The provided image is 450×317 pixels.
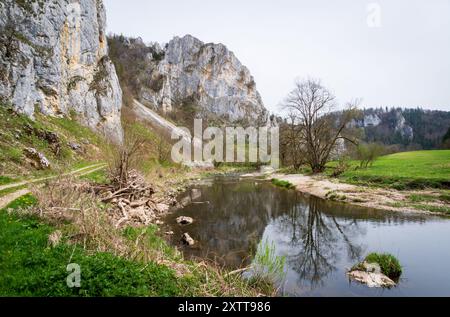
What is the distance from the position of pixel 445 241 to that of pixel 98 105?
138 ft

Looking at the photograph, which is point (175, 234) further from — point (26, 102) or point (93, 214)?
point (26, 102)

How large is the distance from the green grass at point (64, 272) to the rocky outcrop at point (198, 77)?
93993 mm

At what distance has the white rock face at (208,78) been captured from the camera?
125 meters

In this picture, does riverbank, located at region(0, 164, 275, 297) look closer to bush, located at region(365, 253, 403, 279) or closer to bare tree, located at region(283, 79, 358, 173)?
bush, located at region(365, 253, 403, 279)

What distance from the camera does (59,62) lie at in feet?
107

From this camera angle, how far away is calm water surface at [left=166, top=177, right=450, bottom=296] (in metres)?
8.49

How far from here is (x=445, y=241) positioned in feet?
38.3

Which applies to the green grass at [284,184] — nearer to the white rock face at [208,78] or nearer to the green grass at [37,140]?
the green grass at [37,140]

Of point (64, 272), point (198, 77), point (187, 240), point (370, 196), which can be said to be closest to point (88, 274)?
point (64, 272)

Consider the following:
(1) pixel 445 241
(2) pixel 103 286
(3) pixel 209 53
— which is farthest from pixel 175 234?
(3) pixel 209 53

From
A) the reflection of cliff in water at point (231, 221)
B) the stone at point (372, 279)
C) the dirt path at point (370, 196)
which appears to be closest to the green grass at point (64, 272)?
the reflection of cliff in water at point (231, 221)

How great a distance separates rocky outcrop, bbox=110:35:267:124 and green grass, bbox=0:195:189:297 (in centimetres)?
9399

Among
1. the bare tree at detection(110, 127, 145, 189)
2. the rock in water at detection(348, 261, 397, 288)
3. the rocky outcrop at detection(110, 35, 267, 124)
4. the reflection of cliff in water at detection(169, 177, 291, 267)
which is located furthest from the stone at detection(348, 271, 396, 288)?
the rocky outcrop at detection(110, 35, 267, 124)

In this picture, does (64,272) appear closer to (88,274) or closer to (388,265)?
(88,274)
